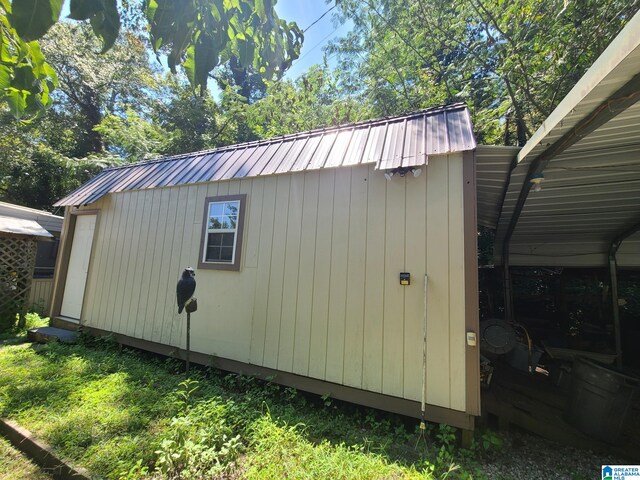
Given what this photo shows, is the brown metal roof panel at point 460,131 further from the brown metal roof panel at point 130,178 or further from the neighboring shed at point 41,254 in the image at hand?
the neighboring shed at point 41,254

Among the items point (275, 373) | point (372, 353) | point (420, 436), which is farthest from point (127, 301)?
point (420, 436)

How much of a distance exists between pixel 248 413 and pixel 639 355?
25.9 ft

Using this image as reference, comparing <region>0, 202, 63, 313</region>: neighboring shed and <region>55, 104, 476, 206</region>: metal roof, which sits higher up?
<region>55, 104, 476, 206</region>: metal roof

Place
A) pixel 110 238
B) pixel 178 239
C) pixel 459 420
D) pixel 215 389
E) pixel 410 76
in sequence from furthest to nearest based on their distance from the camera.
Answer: pixel 410 76 → pixel 110 238 → pixel 178 239 → pixel 215 389 → pixel 459 420

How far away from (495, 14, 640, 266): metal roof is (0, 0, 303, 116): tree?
73.7 inches

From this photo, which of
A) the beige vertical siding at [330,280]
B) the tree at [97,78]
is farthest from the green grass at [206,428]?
the tree at [97,78]

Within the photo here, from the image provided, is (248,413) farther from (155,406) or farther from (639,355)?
(639,355)

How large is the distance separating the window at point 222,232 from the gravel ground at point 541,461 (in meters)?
3.66

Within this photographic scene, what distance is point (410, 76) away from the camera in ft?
30.6

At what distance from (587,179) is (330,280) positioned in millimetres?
3240

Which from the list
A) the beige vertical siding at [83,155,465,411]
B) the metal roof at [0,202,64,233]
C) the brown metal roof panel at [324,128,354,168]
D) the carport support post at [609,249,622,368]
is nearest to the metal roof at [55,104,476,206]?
the brown metal roof panel at [324,128,354,168]

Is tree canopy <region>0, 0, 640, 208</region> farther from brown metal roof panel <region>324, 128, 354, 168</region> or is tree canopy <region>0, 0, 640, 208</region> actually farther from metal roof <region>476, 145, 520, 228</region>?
metal roof <region>476, 145, 520, 228</region>
